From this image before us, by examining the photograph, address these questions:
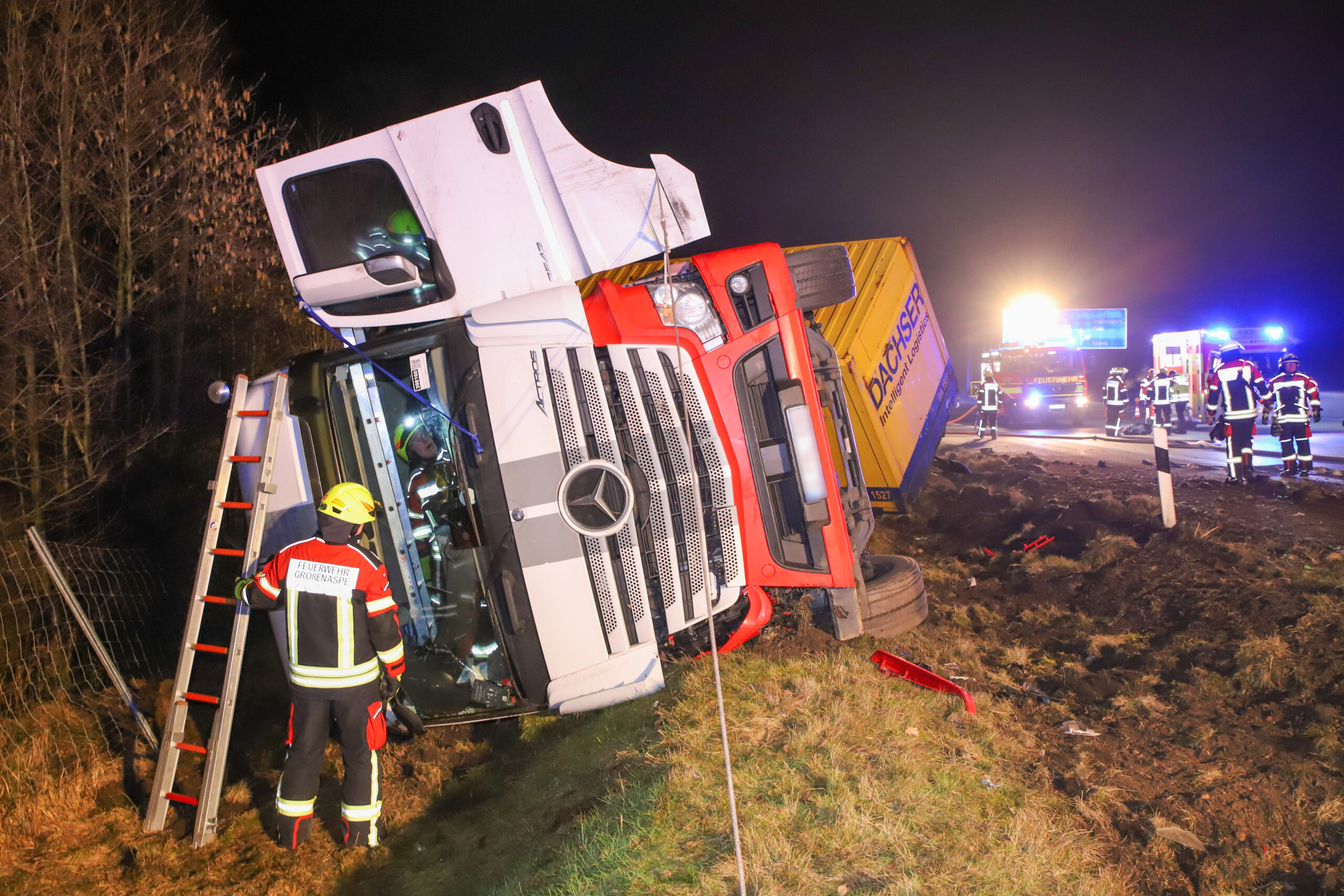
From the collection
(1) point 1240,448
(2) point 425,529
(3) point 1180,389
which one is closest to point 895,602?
(2) point 425,529

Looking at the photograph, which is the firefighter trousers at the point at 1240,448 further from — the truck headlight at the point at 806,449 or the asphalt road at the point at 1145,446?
the truck headlight at the point at 806,449

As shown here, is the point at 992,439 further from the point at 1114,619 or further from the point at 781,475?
the point at 781,475

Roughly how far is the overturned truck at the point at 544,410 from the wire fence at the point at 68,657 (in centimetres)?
161

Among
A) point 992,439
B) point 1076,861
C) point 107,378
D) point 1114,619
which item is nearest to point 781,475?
point 1076,861

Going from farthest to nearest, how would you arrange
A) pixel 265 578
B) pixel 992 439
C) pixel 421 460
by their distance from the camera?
pixel 992 439 < pixel 421 460 < pixel 265 578

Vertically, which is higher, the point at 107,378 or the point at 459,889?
the point at 107,378

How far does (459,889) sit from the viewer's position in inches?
120

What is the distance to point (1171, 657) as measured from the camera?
4074 millimetres

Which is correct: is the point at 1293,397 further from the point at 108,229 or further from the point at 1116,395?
the point at 108,229

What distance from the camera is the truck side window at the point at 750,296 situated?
351 centimetres

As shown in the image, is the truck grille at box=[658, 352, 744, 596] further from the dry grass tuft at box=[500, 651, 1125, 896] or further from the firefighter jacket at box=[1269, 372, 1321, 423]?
the firefighter jacket at box=[1269, 372, 1321, 423]

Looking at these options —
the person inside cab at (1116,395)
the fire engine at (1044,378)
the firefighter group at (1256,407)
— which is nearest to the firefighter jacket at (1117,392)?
the person inside cab at (1116,395)

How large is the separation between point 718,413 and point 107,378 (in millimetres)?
5345

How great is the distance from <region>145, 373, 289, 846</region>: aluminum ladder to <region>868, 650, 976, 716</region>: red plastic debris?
129 inches
